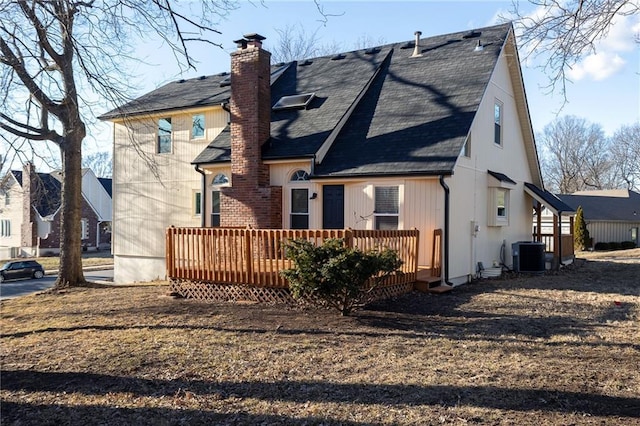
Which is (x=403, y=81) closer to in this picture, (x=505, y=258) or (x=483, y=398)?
(x=505, y=258)

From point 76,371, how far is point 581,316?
7.74 metres

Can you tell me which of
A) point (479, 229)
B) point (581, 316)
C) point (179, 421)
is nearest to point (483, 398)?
point (179, 421)

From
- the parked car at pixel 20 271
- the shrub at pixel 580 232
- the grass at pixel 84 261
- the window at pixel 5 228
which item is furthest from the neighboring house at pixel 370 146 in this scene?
the window at pixel 5 228

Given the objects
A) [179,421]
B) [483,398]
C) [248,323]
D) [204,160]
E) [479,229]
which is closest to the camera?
[179,421]

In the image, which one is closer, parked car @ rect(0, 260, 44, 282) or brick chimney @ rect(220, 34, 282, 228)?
brick chimney @ rect(220, 34, 282, 228)

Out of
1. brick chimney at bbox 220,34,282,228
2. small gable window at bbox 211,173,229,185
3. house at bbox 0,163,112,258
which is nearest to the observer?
brick chimney at bbox 220,34,282,228

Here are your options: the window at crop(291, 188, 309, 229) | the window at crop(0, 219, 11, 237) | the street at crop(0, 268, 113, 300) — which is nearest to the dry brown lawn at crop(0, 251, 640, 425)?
the window at crop(291, 188, 309, 229)

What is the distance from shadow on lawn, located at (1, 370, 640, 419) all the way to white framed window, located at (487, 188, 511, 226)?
10.5 metres

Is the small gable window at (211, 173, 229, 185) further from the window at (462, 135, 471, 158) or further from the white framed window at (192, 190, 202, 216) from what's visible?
the window at (462, 135, 471, 158)

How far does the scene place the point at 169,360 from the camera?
20.0 ft

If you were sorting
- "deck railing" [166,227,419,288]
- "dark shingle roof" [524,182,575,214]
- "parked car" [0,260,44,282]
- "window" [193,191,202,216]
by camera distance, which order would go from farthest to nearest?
1. "parked car" [0,260,44,282]
2. "window" [193,191,202,216]
3. "dark shingle roof" [524,182,575,214]
4. "deck railing" [166,227,419,288]

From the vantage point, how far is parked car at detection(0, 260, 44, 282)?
30.9 metres

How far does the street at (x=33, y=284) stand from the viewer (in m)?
25.2

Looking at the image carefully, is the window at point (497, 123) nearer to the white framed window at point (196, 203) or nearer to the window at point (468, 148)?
the window at point (468, 148)
